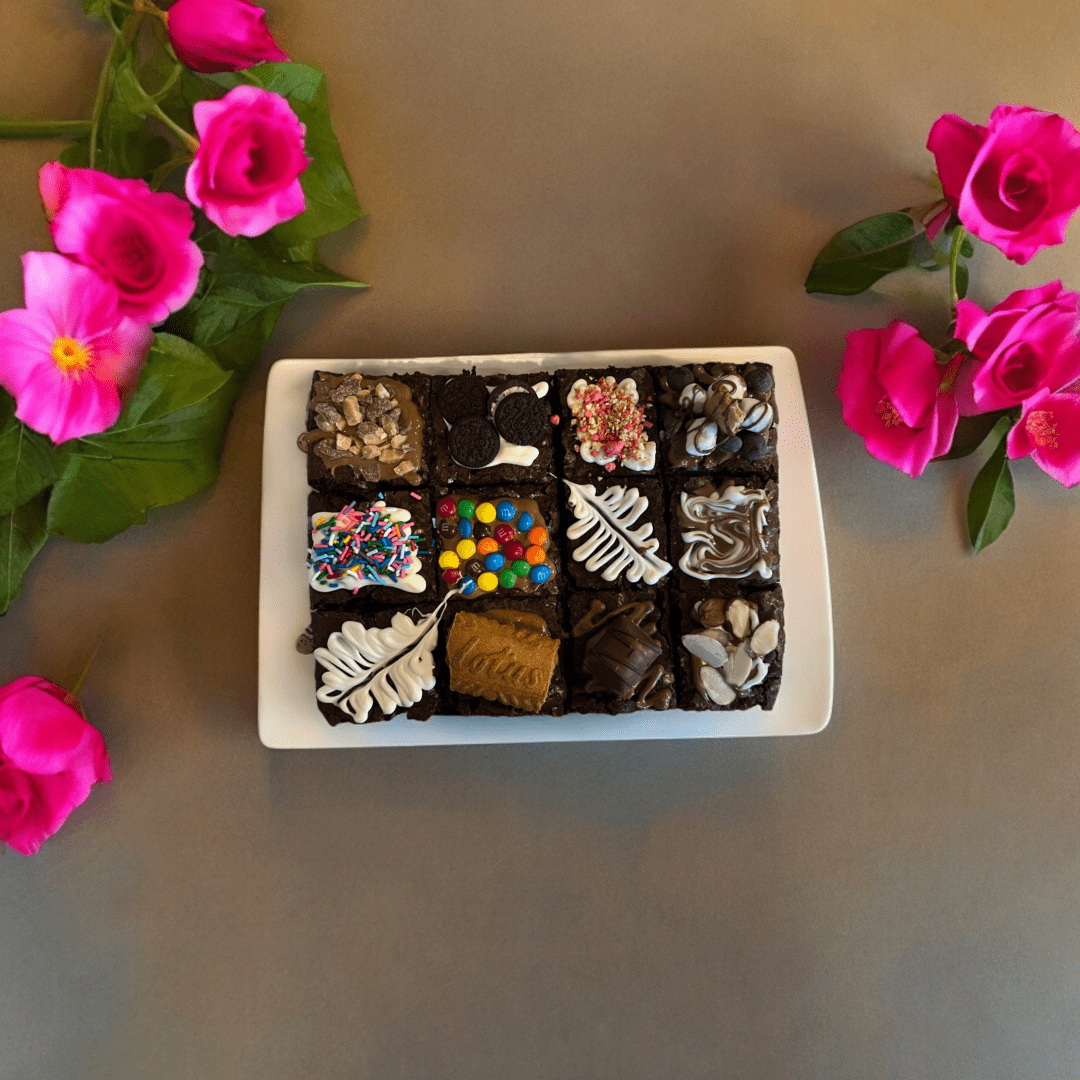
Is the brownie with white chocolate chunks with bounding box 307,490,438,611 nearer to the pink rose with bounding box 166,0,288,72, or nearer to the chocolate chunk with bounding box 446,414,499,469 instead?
the chocolate chunk with bounding box 446,414,499,469

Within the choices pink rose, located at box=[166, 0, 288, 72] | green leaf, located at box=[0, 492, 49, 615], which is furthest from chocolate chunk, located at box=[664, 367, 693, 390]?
green leaf, located at box=[0, 492, 49, 615]

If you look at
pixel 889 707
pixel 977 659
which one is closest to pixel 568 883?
pixel 889 707

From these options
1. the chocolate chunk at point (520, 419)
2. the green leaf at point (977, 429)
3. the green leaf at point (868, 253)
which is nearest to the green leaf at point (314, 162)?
the chocolate chunk at point (520, 419)

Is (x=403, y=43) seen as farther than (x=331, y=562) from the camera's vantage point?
Yes

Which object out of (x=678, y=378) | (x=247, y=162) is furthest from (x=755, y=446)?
(x=247, y=162)

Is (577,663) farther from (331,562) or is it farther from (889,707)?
(889,707)
